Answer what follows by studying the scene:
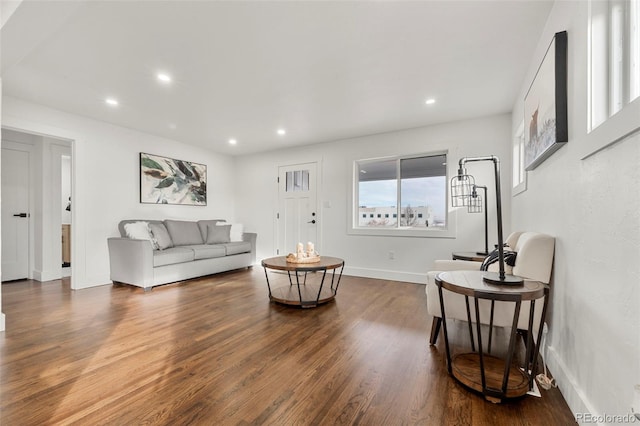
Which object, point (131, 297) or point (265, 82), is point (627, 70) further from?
point (131, 297)

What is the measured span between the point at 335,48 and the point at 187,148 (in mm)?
3954

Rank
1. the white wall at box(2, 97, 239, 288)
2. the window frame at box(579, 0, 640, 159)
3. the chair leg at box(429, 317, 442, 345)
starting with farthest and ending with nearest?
the white wall at box(2, 97, 239, 288) < the chair leg at box(429, 317, 442, 345) < the window frame at box(579, 0, 640, 159)

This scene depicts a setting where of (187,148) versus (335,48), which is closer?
(335,48)

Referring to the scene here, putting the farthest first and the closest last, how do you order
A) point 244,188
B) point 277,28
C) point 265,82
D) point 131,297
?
point 244,188 < point 131,297 < point 265,82 < point 277,28

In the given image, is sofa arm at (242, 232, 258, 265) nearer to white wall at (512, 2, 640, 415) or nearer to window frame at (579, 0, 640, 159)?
white wall at (512, 2, 640, 415)

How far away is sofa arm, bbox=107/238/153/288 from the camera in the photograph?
11.7ft

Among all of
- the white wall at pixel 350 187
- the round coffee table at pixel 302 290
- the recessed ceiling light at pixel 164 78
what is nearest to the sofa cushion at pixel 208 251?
the white wall at pixel 350 187

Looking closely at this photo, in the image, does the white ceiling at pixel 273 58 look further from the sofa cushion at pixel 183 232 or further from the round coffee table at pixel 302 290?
the round coffee table at pixel 302 290

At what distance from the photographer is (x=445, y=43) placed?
2168 mm

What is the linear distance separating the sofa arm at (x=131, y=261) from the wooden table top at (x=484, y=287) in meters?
3.56

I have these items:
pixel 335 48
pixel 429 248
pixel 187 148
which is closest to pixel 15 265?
pixel 187 148

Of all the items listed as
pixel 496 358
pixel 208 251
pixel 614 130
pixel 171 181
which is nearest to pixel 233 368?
pixel 496 358

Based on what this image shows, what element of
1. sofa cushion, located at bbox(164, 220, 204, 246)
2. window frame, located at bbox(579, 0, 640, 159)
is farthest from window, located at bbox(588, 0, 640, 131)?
sofa cushion, located at bbox(164, 220, 204, 246)

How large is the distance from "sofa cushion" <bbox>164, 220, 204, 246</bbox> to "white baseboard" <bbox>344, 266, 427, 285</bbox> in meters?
2.68
